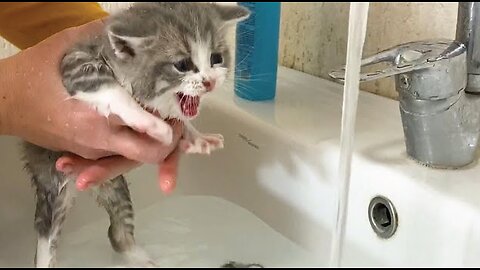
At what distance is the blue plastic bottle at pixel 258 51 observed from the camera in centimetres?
87

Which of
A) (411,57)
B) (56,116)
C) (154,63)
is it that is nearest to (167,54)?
(154,63)

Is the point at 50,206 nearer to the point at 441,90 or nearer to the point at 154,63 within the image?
the point at 154,63

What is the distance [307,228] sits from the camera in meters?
0.75

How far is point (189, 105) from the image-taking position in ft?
2.23

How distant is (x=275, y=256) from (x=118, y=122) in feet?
0.76

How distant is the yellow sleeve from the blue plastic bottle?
183 millimetres

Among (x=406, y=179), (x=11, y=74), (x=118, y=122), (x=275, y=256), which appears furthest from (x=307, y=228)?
(x=11, y=74)

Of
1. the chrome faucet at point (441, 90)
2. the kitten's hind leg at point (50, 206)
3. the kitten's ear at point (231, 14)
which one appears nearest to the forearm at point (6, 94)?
the kitten's hind leg at point (50, 206)

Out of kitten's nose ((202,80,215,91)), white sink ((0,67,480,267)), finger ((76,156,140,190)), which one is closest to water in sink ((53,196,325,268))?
white sink ((0,67,480,267))

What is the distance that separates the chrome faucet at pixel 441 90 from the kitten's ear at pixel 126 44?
194 mm

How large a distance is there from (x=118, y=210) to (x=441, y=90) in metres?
0.40

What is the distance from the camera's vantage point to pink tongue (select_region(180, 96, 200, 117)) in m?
0.67

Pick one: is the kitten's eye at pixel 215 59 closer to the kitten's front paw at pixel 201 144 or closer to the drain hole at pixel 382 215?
the kitten's front paw at pixel 201 144

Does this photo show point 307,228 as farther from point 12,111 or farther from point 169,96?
point 12,111
